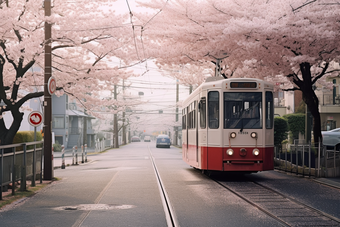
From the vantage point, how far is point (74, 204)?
32.8ft

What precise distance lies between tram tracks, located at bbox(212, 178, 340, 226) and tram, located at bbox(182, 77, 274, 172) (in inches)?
45.5

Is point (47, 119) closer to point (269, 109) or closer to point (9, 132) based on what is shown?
point (9, 132)

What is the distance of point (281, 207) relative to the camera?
30.2 ft

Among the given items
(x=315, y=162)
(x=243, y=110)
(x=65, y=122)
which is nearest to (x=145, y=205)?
(x=243, y=110)

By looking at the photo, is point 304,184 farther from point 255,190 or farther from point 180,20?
point 180,20

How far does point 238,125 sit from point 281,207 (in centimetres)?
523

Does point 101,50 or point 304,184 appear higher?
point 101,50

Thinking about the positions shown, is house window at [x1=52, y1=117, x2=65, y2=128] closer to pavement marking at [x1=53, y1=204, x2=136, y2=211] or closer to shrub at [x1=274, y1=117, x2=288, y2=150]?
shrub at [x1=274, y1=117, x2=288, y2=150]

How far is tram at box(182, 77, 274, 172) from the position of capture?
14102mm

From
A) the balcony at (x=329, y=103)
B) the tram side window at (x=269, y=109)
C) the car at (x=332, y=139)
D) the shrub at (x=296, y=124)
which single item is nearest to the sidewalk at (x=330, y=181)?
the tram side window at (x=269, y=109)

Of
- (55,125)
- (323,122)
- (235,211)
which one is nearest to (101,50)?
(235,211)

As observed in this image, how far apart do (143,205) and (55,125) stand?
5081 cm

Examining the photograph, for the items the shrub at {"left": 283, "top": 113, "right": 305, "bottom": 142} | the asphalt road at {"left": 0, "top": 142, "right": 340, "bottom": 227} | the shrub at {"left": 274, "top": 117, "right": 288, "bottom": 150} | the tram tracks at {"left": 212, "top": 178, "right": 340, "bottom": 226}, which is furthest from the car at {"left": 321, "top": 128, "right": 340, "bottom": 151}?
the tram tracks at {"left": 212, "top": 178, "right": 340, "bottom": 226}

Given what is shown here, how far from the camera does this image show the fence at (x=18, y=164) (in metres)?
10.8
